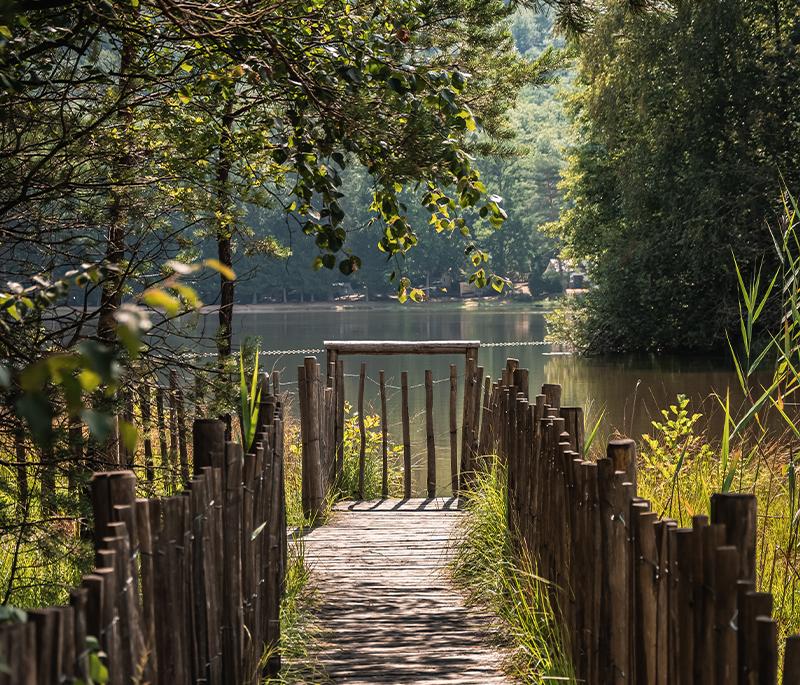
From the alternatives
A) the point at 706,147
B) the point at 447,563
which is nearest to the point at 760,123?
the point at 706,147

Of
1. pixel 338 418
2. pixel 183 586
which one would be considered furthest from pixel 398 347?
pixel 183 586

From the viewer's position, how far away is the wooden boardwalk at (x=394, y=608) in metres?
4.20

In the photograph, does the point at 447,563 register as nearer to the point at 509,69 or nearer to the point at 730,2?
the point at 509,69

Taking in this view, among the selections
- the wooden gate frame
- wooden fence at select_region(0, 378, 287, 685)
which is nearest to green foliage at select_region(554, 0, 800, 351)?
the wooden gate frame

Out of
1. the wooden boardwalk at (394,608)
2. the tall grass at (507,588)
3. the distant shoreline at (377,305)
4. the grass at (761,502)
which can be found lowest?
the wooden boardwalk at (394,608)

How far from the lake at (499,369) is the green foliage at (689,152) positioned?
3.97 ft

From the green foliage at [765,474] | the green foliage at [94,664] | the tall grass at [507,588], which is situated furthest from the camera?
the tall grass at [507,588]

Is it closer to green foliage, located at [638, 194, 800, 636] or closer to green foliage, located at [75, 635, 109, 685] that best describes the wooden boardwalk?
green foliage, located at [638, 194, 800, 636]

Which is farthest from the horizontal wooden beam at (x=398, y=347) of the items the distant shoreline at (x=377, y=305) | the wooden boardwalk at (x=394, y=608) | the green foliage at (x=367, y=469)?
the distant shoreline at (x=377, y=305)

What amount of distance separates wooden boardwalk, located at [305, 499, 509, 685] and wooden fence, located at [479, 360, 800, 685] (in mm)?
478

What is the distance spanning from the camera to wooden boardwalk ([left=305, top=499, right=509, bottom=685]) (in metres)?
4.20

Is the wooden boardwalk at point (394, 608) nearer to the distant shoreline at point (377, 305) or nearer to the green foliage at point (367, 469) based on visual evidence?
the green foliage at point (367, 469)

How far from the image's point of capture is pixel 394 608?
5.14 meters

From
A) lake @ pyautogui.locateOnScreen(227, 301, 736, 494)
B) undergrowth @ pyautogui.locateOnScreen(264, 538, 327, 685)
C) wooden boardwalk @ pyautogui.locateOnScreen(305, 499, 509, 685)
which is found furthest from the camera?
lake @ pyautogui.locateOnScreen(227, 301, 736, 494)
